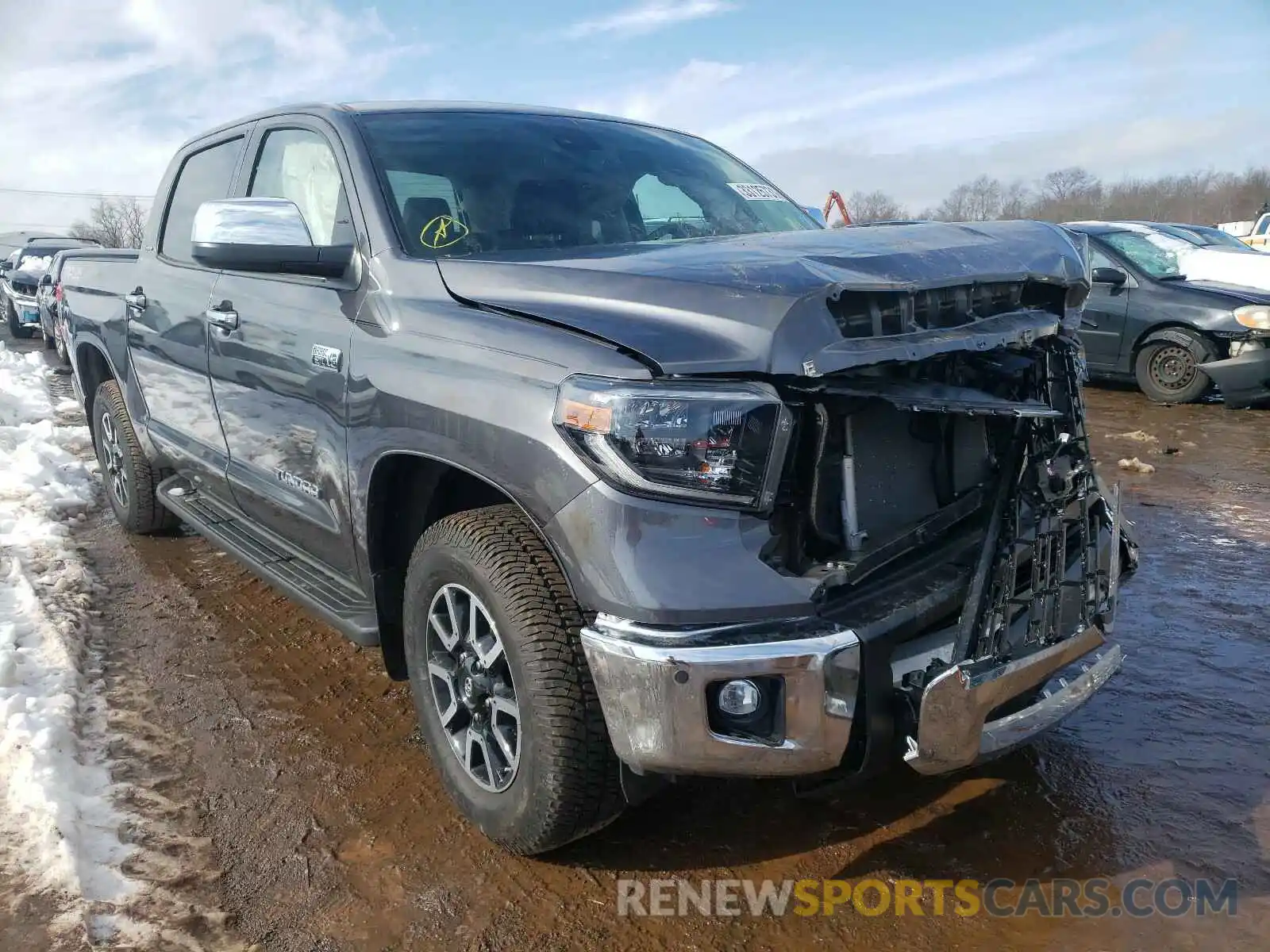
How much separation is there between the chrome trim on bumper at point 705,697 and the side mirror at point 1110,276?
7.34 metres

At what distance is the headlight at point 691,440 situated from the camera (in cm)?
205

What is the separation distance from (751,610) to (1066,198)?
5062cm

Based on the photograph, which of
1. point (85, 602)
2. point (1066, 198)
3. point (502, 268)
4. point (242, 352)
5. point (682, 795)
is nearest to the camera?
point (502, 268)

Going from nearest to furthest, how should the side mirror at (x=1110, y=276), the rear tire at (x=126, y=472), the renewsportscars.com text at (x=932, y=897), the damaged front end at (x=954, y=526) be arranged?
the damaged front end at (x=954, y=526)
the renewsportscars.com text at (x=932, y=897)
the rear tire at (x=126, y=472)
the side mirror at (x=1110, y=276)

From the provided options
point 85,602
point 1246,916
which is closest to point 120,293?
point 85,602

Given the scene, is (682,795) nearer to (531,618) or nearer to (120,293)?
(531,618)

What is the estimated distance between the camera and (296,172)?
3.48 m

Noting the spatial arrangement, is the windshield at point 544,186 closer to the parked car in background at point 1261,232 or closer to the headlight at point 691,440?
the headlight at point 691,440

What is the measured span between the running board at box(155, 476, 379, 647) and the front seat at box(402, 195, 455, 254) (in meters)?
1.10

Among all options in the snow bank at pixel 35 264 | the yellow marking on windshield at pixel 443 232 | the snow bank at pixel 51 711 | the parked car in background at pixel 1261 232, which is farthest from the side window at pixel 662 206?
the snow bank at pixel 35 264

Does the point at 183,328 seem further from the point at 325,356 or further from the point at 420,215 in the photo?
the point at 420,215

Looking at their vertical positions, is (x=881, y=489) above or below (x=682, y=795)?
above

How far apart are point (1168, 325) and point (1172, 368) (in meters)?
0.38

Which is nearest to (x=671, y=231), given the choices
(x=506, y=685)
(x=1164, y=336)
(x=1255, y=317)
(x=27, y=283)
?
(x=506, y=685)
